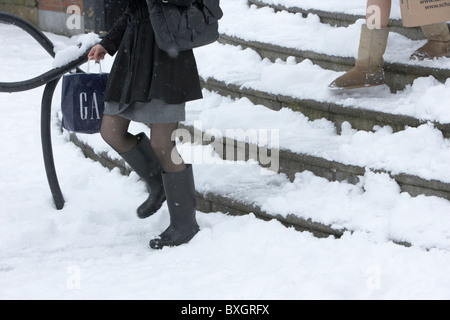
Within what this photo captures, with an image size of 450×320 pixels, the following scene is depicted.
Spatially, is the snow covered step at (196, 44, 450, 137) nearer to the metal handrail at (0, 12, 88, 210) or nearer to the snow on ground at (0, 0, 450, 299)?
the snow on ground at (0, 0, 450, 299)

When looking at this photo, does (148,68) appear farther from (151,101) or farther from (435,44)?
(435,44)

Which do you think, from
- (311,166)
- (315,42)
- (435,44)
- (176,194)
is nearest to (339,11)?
(315,42)

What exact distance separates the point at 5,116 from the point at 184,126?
2.33 metres

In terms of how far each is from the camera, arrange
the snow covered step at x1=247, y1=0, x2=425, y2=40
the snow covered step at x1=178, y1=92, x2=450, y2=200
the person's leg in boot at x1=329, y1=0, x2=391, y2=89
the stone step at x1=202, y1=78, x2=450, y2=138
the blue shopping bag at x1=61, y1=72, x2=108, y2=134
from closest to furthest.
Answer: the snow covered step at x1=178, y1=92, x2=450, y2=200 → the blue shopping bag at x1=61, y1=72, x2=108, y2=134 → the stone step at x1=202, y1=78, x2=450, y2=138 → the person's leg in boot at x1=329, y1=0, x2=391, y2=89 → the snow covered step at x1=247, y1=0, x2=425, y2=40

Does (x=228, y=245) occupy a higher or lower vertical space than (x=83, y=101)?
lower

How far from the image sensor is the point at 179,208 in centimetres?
354

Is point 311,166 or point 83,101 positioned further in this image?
point 311,166

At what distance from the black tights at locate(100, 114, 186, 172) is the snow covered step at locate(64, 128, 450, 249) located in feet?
1.63

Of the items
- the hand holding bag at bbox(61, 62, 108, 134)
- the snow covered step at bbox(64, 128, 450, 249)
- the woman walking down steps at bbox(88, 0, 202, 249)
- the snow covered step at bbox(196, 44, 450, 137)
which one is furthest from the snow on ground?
the hand holding bag at bbox(61, 62, 108, 134)

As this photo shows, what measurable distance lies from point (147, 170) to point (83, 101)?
1.76ft

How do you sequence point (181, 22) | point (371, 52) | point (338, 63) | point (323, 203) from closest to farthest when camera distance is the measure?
point (181, 22) → point (323, 203) → point (371, 52) → point (338, 63)

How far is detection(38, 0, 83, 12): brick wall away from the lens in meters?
9.39

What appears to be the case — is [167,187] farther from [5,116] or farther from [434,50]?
[5,116]
